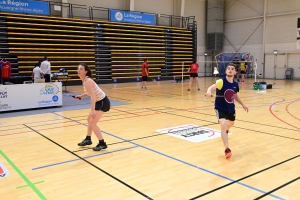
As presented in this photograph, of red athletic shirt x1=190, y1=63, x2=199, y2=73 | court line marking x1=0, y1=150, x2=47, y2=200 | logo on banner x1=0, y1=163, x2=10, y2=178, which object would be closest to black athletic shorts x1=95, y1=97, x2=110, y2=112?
court line marking x1=0, y1=150, x2=47, y2=200

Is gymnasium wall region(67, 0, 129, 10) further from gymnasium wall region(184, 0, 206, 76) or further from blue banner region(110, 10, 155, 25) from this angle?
gymnasium wall region(184, 0, 206, 76)

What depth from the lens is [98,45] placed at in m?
19.5

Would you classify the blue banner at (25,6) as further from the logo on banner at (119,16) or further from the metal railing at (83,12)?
the logo on banner at (119,16)

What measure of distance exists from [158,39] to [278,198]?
65.9ft

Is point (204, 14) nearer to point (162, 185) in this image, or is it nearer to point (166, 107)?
point (166, 107)

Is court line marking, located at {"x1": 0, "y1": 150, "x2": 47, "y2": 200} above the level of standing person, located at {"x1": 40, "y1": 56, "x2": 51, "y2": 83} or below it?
below

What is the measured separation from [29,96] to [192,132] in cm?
579

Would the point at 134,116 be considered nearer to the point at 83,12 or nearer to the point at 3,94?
the point at 3,94

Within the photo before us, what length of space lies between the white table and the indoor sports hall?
32 millimetres

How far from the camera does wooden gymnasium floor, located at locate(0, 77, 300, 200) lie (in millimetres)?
3441

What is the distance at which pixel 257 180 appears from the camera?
3.71 metres

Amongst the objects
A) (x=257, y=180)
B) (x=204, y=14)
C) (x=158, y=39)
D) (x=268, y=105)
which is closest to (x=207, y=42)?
(x=204, y=14)

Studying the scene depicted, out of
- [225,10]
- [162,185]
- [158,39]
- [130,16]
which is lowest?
[162,185]

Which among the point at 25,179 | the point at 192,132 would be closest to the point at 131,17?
the point at 192,132
